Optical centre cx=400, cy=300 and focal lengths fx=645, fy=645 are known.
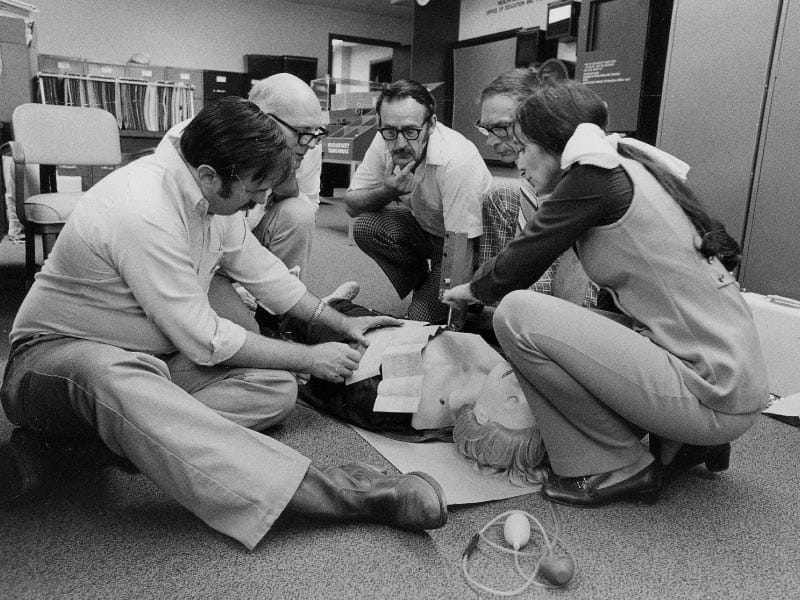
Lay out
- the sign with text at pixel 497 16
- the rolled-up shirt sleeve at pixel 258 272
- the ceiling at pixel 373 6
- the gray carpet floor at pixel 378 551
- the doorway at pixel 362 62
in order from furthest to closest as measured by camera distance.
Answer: the doorway at pixel 362 62
the ceiling at pixel 373 6
the sign with text at pixel 497 16
the rolled-up shirt sleeve at pixel 258 272
the gray carpet floor at pixel 378 551

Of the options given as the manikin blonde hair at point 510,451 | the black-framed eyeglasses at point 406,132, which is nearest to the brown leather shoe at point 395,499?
the manikin blonde hair at point 510,451

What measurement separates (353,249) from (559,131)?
3.09 meters

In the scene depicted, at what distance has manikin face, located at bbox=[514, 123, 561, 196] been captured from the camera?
1.34 meters

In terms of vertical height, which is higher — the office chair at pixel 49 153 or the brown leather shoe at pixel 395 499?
the office chair at pixel 49 153

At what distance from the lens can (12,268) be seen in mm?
3432

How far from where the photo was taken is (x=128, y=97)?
6.29 meters

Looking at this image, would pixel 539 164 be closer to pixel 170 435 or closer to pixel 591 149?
pixel 591 149

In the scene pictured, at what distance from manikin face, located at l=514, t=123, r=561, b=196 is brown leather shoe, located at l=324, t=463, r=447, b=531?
665mm

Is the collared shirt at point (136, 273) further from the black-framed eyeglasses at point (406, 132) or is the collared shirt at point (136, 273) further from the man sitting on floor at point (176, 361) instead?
the black-framed eyeglasses at point (406, 132)

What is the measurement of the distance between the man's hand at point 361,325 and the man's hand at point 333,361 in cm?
11

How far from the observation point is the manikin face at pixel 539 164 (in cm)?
134

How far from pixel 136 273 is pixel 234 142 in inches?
12.5

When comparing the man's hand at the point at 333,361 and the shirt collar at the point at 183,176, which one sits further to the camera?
the man's hand at the point at 333,361

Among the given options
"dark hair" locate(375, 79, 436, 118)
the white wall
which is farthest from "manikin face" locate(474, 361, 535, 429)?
the white wall
